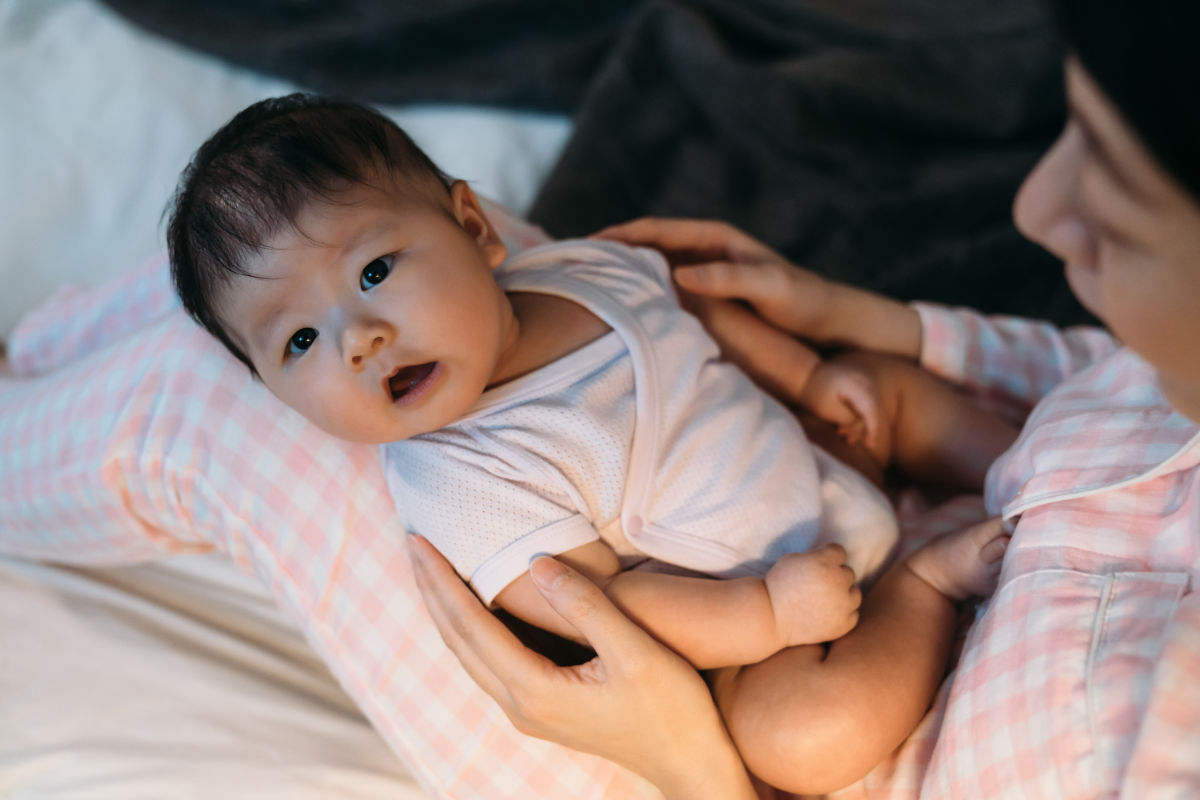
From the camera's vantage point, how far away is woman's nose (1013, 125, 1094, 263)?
54 cm

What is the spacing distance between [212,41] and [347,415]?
1.13m

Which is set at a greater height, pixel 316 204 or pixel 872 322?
pixel 316 204

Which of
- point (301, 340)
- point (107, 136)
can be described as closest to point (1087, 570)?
point (301, 340)

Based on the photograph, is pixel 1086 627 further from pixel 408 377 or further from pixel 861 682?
pixel 408 377

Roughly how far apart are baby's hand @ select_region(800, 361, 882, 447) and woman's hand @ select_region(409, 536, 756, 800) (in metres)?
0.39

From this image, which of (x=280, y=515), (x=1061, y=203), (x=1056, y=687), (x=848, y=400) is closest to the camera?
(x=1061, y=203)

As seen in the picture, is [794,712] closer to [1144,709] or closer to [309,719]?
[1144,709]

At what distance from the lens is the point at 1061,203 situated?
1.81 ft

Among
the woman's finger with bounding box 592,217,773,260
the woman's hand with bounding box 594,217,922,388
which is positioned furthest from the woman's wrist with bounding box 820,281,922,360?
the woman's finger with bounding box 592,217,773,260

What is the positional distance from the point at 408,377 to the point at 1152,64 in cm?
62

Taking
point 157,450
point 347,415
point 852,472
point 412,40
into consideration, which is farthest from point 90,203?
point 852,472

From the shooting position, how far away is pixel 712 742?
82 cm

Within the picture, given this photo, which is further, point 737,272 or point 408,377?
point 737,272

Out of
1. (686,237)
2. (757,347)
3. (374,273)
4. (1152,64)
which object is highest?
(1152,64)
